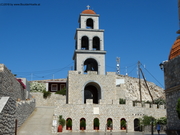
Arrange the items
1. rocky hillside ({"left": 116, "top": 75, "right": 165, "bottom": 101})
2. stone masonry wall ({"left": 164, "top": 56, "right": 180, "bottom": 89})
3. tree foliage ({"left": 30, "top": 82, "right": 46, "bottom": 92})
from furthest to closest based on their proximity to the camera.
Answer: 1. rocky hillside ({"left": 116, "top": 75, "right": 165, "bottom": 101})
2. tree foliage ({"left": 30, "top": 82, "right": 46, "bottom": 92})
3. stone masonry wall ({"left": 164, "top": 56, "right": 180, "bottom": 89})

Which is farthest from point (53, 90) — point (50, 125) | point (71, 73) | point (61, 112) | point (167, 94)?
point (167, 94)

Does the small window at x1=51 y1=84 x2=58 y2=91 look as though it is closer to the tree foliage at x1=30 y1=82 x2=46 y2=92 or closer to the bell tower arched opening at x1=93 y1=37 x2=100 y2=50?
the tree foliage at x1=30 y1=82 x2=46 y2=92

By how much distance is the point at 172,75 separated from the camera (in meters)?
17.3

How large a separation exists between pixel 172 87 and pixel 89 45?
18.9 metres

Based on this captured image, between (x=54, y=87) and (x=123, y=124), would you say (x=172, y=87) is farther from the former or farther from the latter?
(x=54, y=87)

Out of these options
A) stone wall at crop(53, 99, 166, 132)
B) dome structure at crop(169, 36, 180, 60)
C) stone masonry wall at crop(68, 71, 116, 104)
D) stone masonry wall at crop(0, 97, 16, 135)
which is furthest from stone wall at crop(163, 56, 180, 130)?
stone masonry wall at crop(68, 71, 116, 104)

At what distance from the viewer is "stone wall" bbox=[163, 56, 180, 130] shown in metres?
16.6

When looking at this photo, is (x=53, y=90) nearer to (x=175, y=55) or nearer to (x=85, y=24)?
(x=85, y=24)

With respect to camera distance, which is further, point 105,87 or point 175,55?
point 105,87

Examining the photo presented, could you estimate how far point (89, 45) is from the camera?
114 ft

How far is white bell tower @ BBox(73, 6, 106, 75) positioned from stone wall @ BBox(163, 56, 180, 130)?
1660cm

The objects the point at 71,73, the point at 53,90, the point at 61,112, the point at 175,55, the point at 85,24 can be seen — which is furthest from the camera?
the point at 53,90

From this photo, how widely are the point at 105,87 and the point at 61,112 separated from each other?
7.35 meters

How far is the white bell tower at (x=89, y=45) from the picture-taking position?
34.1 meters
